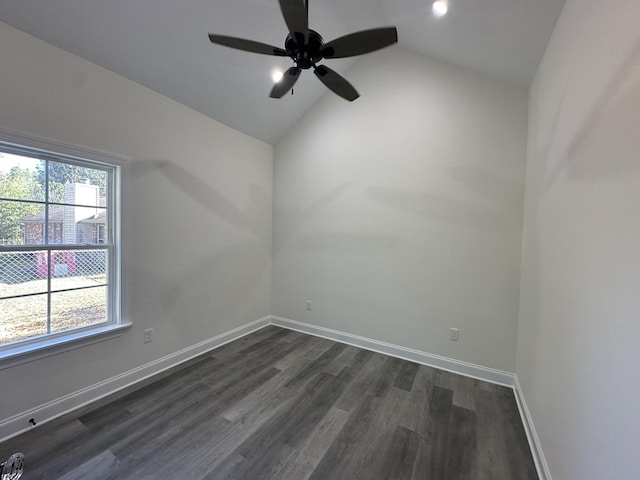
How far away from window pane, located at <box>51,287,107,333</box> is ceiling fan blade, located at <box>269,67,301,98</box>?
2271 mm

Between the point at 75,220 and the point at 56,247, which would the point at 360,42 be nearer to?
the point at 75,220

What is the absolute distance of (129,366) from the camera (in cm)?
239

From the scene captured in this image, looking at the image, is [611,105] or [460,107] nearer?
[611,105]

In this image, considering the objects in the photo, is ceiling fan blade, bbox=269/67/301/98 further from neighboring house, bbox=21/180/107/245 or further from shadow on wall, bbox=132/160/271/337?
neighboring house, bbox=21/180/107/245

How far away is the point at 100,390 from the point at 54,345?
561mm

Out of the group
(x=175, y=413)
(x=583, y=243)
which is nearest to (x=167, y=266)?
(x=175, y=413)

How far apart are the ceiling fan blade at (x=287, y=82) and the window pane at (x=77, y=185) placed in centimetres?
166

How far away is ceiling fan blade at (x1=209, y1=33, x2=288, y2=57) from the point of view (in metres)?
1.54

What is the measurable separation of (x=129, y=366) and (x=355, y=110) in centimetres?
366

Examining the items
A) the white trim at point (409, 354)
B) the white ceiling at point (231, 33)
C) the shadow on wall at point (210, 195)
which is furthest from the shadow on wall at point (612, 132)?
the shadow on wall at point (210, 195)

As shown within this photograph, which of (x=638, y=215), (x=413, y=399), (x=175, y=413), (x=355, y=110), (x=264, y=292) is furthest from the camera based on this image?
(x=264, y=292)

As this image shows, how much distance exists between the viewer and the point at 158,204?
2.56 meters

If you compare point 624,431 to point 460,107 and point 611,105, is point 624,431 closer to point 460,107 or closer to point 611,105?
point 611,105

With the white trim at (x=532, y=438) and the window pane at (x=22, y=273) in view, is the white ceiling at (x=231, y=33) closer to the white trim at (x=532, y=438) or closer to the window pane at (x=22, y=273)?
the window pane at (x=22, y=273)
